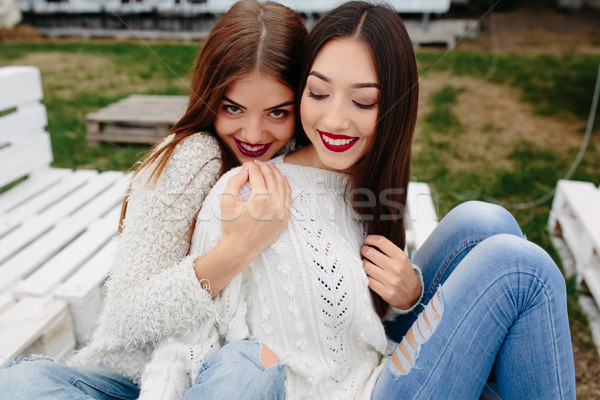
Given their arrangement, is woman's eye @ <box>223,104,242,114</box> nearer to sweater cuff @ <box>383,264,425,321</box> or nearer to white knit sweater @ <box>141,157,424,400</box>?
white knit sweater @ <box>141,157,424,400</box>

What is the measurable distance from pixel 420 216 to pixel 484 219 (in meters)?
A: 0.76

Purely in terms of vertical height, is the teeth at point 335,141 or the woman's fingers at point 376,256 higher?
the teeth at point 335,141

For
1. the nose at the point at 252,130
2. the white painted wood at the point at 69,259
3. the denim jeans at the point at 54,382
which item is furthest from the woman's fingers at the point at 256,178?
the white painted wood at the point at 69,259

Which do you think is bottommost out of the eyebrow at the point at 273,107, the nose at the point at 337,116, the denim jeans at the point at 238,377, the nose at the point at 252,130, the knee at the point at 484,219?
the denim jeans at the point at 238,377

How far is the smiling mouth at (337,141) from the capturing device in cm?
129

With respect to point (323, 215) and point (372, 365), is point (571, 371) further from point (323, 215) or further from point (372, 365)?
point (323, 215)

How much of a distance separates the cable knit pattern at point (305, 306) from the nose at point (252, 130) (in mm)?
140

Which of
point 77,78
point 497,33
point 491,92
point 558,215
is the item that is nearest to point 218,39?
point 558,215

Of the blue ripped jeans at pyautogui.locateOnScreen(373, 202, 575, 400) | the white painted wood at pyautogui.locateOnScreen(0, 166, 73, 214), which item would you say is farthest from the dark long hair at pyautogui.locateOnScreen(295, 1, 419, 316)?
the white painted wood at pyautogui.locateOnScreen(0, 166, 73, 214)

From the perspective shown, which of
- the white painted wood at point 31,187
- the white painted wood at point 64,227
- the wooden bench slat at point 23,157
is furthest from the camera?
the wooden bench slat at point 23,157

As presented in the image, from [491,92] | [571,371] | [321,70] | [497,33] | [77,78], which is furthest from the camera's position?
[497,33]

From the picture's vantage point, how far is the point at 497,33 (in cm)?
877

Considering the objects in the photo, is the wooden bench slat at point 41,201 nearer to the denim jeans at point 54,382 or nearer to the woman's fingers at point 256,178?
the denim jeans at point 54,382

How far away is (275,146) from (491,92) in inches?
197
